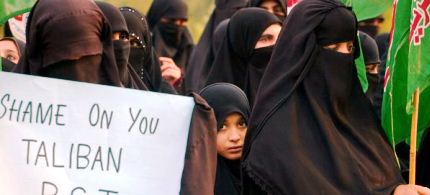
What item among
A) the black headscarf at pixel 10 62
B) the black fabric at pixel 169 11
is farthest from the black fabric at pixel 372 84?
the black fabric at pixel 169 11

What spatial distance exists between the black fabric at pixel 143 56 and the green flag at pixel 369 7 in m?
1.44

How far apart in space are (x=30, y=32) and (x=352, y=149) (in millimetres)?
1401

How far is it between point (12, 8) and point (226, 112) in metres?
1.26

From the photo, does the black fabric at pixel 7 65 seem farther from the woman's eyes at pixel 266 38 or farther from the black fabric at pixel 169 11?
the black fabric at pixel 169 11

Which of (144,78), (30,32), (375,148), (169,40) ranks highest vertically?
(30,32)

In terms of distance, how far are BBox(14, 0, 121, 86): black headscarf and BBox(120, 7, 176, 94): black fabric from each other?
5.33 ft

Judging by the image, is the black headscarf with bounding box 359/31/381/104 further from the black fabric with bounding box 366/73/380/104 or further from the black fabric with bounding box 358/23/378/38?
the black fabric with bounding box 358/23/378/38

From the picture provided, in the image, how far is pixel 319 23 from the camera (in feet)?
18.4

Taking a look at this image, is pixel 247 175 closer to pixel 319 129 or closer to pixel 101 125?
pixel 319 129

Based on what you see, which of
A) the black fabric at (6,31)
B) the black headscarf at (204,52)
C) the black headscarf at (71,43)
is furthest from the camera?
the black headscarf at (204,52)

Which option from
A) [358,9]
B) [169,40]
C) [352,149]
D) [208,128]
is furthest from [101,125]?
[169,40]

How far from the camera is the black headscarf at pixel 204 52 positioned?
372 inches

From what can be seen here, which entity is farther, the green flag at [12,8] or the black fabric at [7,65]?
the black fabric at [7,65]

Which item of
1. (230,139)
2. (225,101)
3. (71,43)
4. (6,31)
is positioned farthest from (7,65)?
(6,31)
